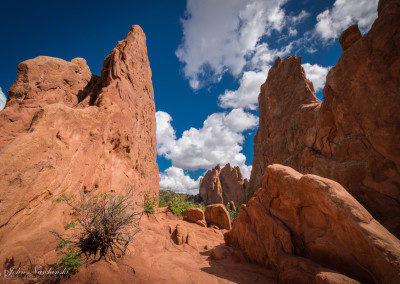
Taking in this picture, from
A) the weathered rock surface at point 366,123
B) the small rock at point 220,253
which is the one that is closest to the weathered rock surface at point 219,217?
the small rock at point 220,253

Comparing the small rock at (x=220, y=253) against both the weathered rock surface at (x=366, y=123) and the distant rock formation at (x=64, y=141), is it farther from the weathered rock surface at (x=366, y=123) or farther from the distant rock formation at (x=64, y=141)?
the weathered rock surface at (x=366, y=123)

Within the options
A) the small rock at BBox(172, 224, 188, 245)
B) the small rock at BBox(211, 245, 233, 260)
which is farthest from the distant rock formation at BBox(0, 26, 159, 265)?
the small rock at BBox(211, 245, 233, 260)

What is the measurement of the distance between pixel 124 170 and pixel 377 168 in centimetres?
1008

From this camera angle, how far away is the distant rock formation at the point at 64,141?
412 cm

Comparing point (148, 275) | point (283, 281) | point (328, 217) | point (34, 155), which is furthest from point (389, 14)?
point (34, 155)

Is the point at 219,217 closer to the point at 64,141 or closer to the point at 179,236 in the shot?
the point at 179,236

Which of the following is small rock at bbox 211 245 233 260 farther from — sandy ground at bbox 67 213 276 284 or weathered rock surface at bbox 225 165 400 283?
weathered rock surface at bbox 225 165 400 283

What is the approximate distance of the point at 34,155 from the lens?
187 inches

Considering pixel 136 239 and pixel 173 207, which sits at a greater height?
pixel 173 207

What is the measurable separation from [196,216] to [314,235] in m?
7.64

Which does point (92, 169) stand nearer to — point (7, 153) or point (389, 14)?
point (7, 153)

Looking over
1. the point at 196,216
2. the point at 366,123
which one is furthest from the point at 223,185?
the point at 366,123

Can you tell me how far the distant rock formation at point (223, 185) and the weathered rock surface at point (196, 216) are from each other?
4398 cm

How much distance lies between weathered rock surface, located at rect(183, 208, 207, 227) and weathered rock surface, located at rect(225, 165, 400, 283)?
4.67 meters
